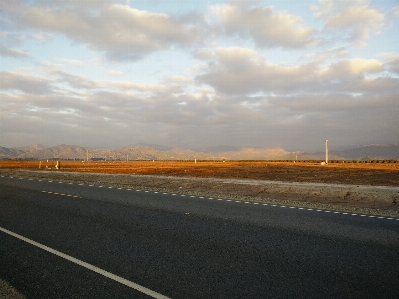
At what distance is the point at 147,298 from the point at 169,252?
2066mm

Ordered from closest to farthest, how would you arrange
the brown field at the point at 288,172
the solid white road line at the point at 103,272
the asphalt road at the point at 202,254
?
1. the solid white road line at the point at 103,272
2. the asphalt road at the point at 202,254
3. the brown field at the point at 288,172

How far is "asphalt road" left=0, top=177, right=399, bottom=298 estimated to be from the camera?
4566 millimetres

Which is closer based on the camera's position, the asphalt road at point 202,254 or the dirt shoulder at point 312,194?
the asphalt road at point 202,254

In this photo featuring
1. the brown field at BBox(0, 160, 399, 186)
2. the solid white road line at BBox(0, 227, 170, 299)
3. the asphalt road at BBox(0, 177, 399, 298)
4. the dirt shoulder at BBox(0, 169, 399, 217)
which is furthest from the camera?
the brown field at BBox(0, 160, 399, 186)

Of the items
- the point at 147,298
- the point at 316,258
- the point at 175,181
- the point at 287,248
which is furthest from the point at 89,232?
the point at 175,181

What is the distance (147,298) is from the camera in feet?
13.8

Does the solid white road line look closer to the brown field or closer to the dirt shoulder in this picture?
the dirt shoulder

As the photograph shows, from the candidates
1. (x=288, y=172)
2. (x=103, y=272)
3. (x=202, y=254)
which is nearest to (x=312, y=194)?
(x=202, y=254)

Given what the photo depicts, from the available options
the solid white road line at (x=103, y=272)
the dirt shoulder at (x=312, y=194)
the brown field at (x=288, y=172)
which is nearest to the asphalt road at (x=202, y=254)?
the solid white road line at (x=103, y=272)

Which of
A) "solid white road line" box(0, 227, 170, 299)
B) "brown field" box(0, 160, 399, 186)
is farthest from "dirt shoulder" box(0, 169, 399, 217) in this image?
"solid white road line" box(0, 227, 170, 299)

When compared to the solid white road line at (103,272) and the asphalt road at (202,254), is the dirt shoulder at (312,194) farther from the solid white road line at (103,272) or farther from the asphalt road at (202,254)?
the solid white road line at (103,272)

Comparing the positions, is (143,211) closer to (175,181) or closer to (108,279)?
(108,279)

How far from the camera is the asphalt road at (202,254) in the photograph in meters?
4.57

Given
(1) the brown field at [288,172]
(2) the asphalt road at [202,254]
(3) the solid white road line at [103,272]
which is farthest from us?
(1) the brown field at [288,172]
